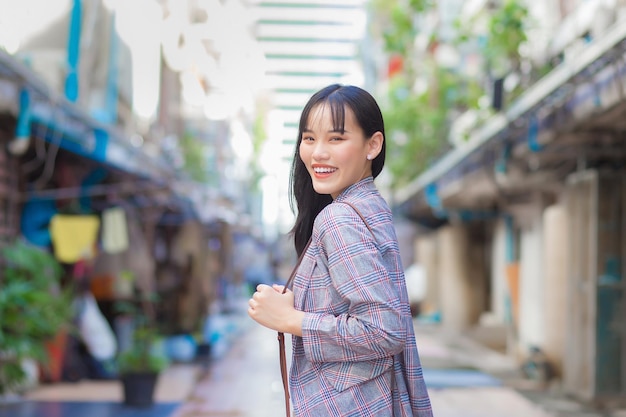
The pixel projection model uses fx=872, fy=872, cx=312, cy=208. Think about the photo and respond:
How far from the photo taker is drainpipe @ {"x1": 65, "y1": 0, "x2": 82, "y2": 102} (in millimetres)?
9742

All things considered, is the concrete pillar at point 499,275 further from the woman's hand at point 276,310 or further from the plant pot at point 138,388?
the woman's hand at point 276,310

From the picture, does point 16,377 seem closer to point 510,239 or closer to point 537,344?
point 537,344

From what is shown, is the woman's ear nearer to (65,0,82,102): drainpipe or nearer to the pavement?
the pavement

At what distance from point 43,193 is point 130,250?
3.23 m

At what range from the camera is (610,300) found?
1070 centimetres

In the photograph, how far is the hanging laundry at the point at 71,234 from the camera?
1049cm

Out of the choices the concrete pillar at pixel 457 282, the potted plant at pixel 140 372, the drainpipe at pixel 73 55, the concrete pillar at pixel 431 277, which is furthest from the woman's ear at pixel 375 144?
the concrete pillar at pixel 431 277

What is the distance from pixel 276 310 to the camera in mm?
2164

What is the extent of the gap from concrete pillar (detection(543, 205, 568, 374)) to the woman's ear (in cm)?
1019

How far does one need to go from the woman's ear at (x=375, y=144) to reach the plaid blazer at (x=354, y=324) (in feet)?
0.43

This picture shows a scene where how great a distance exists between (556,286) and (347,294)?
36.4ft

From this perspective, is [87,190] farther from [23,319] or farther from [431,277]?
[431,277]

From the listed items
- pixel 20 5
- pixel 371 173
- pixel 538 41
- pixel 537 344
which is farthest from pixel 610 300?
pixel 371 173

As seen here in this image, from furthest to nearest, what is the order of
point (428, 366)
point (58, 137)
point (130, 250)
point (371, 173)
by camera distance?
point (428, 366) → point (130, 250) → point (58, 137) → point (371, 173)
